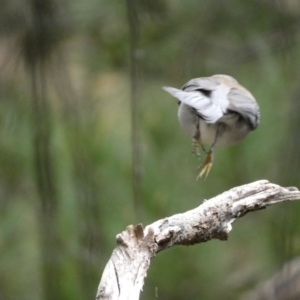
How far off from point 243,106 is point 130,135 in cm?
69

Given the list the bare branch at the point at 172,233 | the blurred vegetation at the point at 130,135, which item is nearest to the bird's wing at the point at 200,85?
the bare branch at the point at 172,233

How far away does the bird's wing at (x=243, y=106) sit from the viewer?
1447 mm

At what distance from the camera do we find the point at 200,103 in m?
1.31

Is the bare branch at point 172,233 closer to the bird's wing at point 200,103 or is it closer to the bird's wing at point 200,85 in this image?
the bird's wing at point 200,103

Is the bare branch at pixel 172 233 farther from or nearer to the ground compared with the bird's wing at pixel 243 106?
nearer to the ground

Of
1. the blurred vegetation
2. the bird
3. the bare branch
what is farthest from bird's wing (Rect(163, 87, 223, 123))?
the blurred vegetation

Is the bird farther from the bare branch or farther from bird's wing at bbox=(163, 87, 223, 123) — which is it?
the bare branch

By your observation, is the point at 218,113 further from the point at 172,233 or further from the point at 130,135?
the point at 130,135

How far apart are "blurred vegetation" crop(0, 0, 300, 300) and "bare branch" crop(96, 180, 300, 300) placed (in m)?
0.71

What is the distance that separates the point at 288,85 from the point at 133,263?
4.62ft

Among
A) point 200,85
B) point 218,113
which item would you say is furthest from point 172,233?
point 200,85

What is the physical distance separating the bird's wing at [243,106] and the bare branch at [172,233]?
0.89 ft

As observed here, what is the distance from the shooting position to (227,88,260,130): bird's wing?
1.45 m

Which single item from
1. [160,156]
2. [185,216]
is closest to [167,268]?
[160,156]
